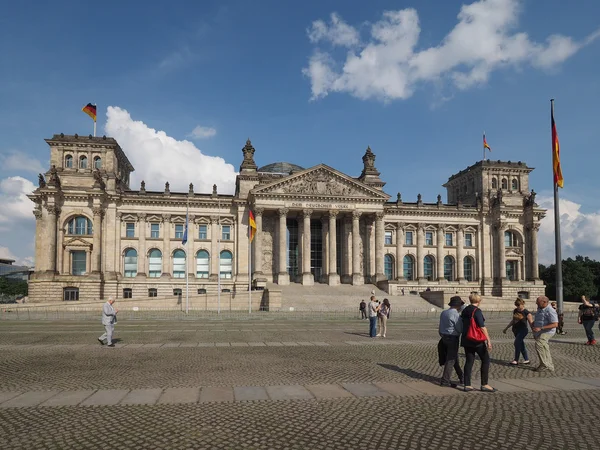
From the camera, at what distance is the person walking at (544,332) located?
51.2 feet

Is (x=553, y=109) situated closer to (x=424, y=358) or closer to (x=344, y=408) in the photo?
(x=424, y=358)

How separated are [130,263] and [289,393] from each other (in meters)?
65.4

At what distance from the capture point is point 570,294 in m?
98.3

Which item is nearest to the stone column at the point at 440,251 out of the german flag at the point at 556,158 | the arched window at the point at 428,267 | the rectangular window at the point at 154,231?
the arched window at the point at 428,267

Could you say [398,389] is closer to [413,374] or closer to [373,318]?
[413,374]

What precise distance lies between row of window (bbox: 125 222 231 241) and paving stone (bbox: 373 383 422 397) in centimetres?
6345

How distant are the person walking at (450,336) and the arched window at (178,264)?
63.9 m

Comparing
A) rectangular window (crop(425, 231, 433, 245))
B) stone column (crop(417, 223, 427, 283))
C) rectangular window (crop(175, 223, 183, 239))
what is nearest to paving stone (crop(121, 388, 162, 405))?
rectangular window (crop(175, 223, 183, 239))

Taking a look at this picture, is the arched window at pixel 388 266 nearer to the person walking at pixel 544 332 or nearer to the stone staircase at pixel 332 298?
the stone staircase at pixel 332 298

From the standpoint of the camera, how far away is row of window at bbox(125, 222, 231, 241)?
73.1 meters

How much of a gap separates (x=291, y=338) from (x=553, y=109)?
21391 millimetres

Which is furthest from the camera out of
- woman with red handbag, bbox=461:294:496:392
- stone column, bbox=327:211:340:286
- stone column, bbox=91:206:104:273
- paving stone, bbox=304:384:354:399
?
stone column, bbox=327:211:340:286

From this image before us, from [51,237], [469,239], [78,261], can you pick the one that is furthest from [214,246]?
[469,239]

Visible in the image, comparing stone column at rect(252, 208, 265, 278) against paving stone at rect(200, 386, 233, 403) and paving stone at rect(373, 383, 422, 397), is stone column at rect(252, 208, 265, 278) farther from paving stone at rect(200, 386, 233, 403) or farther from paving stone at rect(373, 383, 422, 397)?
paving stone at rect(200, 386, 233, 403)
